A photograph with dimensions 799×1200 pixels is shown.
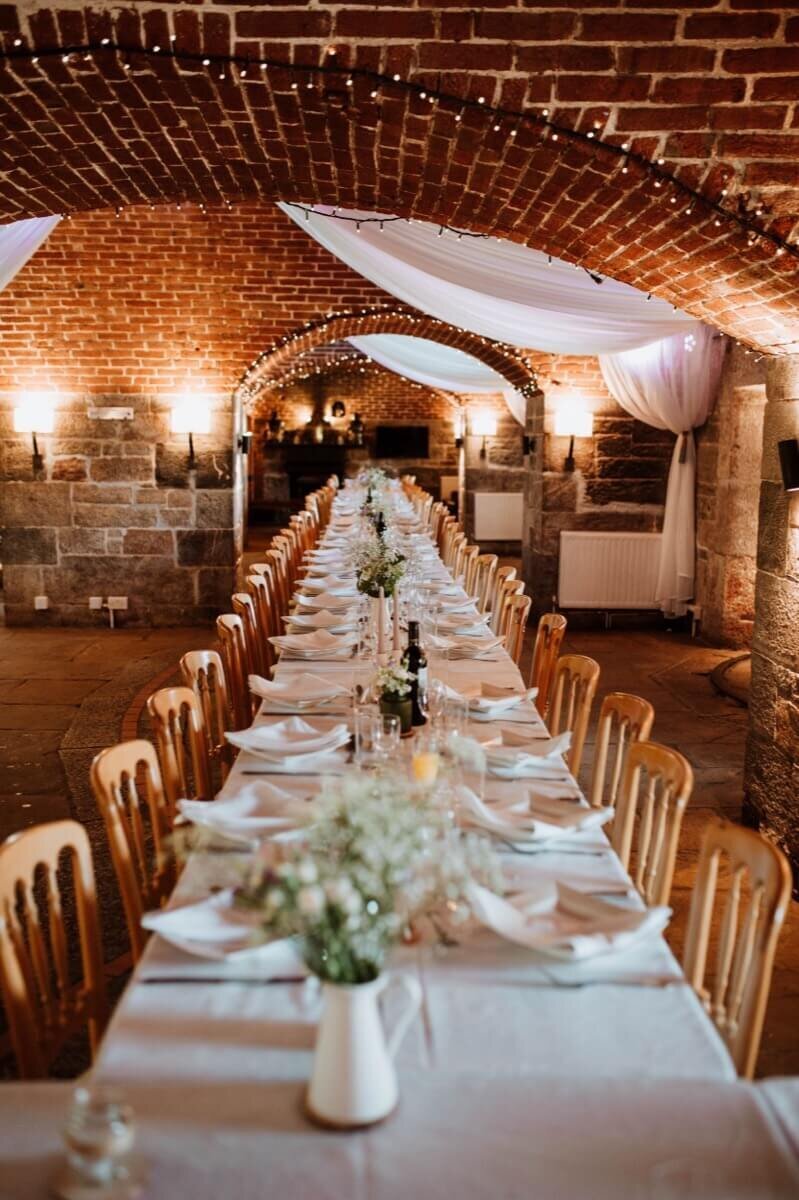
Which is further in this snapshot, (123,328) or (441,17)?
(123,328)

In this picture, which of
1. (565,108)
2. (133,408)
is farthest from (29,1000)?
(133,408)

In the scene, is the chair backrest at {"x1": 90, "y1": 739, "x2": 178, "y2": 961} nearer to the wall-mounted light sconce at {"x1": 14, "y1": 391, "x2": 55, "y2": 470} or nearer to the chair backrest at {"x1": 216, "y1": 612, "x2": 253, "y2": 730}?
the chair backrest at {"x1": 216, "y1": 612, "x2": 253, "y2": 730}

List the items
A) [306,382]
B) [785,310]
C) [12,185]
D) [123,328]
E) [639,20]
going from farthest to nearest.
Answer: [306,382]
[123,328]
[12,185]
[785,310]
[639,20]

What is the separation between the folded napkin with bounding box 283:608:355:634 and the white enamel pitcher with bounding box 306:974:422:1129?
336cm

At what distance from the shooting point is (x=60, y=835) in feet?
7.00

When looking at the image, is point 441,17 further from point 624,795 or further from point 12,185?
point 624,795

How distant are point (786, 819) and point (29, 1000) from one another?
10.6ft

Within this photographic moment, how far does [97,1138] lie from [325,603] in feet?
13.8

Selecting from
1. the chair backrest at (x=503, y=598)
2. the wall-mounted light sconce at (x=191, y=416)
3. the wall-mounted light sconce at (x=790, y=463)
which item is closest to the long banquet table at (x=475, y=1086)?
the wall-mounted light sconce at (x=790, y=463)

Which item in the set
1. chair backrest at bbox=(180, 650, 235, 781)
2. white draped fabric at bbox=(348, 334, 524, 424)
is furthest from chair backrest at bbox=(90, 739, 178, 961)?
white draped fabric at bbox=(348, 334, 524, 424)

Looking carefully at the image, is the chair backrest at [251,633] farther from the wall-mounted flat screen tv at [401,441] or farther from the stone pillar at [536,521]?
the wall-mounted flat screen tv at [401,441]

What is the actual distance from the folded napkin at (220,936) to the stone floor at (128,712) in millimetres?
1528

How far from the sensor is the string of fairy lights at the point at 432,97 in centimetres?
329

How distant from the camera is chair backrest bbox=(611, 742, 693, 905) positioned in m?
2.51
